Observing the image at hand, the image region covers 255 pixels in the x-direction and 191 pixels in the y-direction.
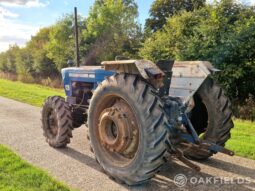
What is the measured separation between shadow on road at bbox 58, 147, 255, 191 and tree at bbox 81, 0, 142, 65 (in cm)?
1856

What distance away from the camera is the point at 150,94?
143 inches

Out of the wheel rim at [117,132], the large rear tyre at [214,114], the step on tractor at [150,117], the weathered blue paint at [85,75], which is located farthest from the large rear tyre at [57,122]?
the large rear tyre at [214,114]

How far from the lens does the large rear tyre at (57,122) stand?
5.41 meters

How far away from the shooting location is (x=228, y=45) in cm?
1018

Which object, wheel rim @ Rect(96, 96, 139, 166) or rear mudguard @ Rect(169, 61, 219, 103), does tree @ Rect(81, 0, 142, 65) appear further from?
wheel rim @ Rect(96, 96, 139, 166)

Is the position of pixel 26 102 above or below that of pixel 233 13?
below

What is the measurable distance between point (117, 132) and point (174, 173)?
1061 millimetres

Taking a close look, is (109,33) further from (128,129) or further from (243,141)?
(128,129)

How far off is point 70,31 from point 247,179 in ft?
76.9

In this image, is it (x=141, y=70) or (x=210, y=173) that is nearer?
(x=141, y=70)

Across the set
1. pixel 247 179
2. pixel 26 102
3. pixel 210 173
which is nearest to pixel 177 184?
pixel 210 173

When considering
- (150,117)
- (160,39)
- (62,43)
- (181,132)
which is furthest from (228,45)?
(62,43)

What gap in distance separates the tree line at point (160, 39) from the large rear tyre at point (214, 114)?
19.7ft

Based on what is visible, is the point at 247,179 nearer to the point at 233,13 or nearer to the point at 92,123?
the point at 92,123
